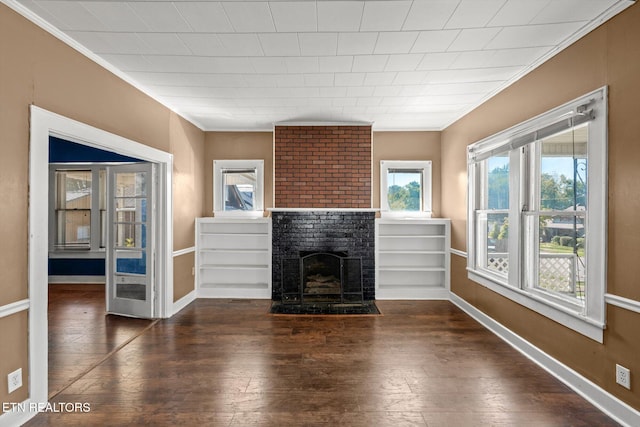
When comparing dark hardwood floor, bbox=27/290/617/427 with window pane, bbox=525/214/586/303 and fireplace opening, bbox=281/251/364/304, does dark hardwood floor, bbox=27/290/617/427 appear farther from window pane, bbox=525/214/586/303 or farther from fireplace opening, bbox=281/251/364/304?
fireplace opening, bbox=281/251/364/304

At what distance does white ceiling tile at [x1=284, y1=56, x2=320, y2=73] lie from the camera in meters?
2.87

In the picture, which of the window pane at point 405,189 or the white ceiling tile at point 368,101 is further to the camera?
the window pane at point 405,189

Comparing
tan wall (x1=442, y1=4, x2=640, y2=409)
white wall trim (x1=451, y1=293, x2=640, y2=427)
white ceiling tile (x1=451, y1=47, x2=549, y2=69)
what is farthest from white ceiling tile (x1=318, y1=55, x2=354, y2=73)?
white wall trim (x1=451, y1=293, x2=640, y2=427)

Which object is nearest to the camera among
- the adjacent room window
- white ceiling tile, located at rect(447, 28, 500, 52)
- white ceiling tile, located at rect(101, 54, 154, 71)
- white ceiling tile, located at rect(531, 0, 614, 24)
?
white ceiling tile, located at rect(531, 0, 614, 24)

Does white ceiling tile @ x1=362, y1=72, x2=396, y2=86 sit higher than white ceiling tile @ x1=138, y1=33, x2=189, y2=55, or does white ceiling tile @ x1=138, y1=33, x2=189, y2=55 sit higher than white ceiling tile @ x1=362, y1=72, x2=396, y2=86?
white ceiling tile @ x1=362, y1=72, x2=396, y2=86

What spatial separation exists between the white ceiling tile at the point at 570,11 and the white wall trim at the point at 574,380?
2.62 metres

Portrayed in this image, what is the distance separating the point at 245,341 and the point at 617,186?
135 inches

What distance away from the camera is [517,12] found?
219 cm

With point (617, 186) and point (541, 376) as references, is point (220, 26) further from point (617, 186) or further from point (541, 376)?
point (541, 376)

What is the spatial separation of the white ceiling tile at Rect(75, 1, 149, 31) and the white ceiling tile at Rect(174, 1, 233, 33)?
1.16 ft

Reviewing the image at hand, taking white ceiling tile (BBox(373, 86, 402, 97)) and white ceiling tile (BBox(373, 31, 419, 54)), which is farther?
white ceiling tile (BBox(373, 86, 402, 97))

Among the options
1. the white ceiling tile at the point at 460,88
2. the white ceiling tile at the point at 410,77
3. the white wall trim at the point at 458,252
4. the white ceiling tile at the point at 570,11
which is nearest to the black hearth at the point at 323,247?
the white wall trim at the point at 458,252

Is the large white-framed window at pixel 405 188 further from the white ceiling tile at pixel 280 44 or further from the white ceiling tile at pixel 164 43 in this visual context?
the white ceiling tile at pixel 164 43

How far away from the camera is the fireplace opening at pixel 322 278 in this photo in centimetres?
481
